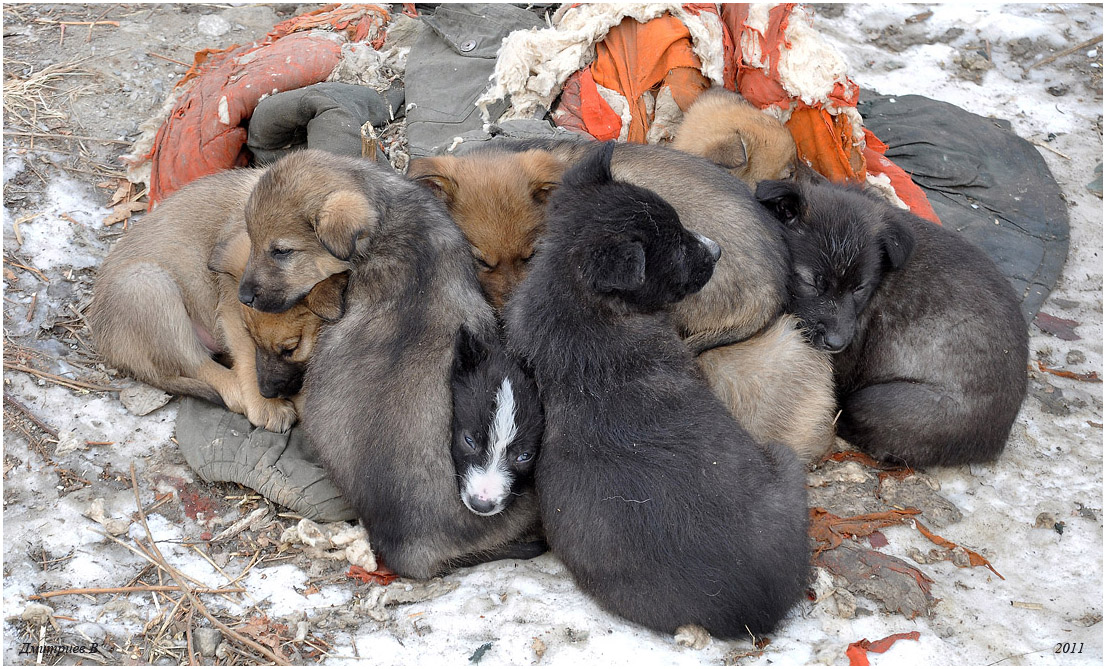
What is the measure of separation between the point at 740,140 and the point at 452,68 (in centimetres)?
278

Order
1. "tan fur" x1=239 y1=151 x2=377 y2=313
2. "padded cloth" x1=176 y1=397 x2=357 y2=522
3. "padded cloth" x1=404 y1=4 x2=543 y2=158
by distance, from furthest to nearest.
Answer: "padded cloth" x1=404 y1=4 x2=543 y2=158 < "padded cloth" x1=176 y1=397 x2=357 y2=522 < "tan fur" x1=239 y1=151 x2=377 y2=313

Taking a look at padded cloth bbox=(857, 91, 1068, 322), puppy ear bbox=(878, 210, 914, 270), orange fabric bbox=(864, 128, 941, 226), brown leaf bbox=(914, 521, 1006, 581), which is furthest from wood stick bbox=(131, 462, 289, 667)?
padded cloth bbox=(857, 91, 1068, 322)

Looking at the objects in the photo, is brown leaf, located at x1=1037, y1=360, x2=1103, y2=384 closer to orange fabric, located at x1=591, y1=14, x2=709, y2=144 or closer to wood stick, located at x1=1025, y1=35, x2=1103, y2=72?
orange fabric, located at x1=591, y1=14, x2=709, y2=144

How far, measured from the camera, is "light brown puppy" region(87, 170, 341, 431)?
5.29m

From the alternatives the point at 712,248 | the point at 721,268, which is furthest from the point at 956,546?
the point at 712,248

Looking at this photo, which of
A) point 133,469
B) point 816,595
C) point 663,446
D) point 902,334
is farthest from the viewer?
point 902,334

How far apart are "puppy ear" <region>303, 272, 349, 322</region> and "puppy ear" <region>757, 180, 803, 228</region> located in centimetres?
268

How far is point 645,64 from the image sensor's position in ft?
22.8

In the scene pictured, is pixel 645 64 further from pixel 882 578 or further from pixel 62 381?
pixel 62 381

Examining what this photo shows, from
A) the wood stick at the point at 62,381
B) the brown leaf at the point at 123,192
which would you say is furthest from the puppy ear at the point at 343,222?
the brown leaf at the point at 123,192

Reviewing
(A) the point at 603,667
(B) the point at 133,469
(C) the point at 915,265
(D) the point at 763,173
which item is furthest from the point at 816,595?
(B) the point at 133,469

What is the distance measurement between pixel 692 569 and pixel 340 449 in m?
1.97

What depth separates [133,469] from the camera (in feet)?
16.7

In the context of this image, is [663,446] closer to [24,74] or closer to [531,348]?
[531,348]
